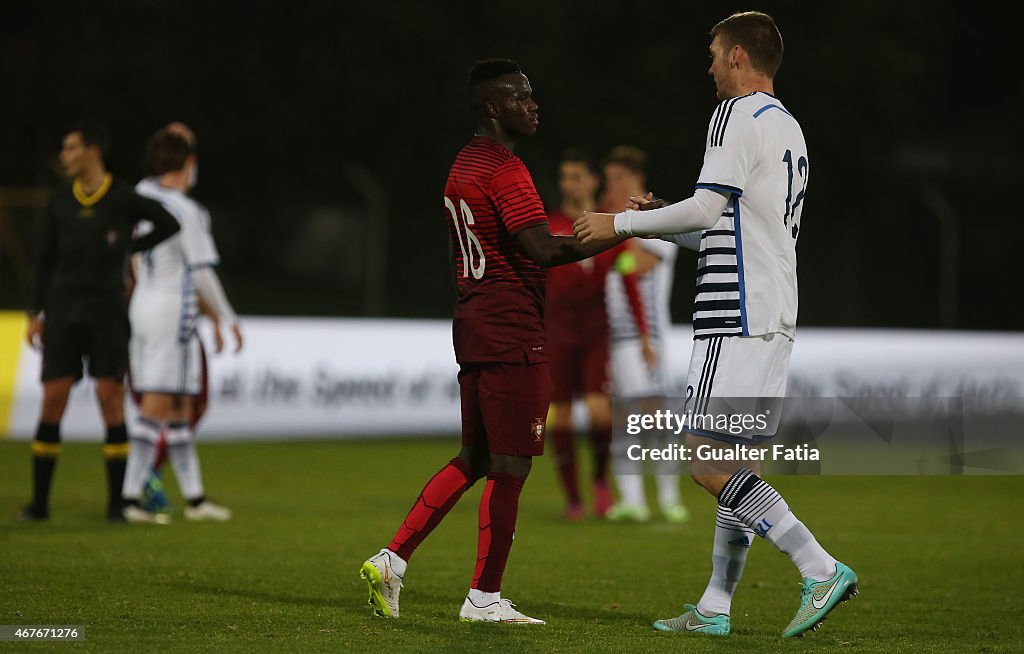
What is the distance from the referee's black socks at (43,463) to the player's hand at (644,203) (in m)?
4.89

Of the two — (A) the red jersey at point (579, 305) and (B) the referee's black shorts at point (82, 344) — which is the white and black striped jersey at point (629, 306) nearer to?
(A) the red jersey at point (579, 305)

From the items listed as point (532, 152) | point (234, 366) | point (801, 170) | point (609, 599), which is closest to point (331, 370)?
point (234, 366)

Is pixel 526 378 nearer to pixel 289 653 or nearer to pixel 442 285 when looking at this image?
pixel 289 653

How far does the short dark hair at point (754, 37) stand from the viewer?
573 centimetres

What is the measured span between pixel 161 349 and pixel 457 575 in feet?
10.8

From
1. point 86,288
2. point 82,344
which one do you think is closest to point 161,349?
point 82,344

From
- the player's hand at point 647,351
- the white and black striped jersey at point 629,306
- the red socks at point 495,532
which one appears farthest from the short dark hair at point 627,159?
the red socks at point 495,532

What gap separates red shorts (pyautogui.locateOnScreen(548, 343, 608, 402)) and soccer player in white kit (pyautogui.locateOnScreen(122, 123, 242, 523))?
91.2 inches

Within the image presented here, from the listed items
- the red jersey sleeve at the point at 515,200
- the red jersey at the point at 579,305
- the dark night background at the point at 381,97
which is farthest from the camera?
the dark night background at the point at 381,97

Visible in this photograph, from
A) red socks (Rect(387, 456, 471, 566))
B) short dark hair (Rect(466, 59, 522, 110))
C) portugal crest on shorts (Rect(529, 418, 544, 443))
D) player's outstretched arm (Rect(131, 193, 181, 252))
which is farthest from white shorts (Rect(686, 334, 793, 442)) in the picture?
player's outstretched arm (Rect(131, 193, 181, 252))

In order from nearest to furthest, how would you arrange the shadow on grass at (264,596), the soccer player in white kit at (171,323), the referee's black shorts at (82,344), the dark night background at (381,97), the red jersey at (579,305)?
the shadow on grass at (264,596) < the referee's black shorts at (82,344) < the soccer player in white kit at (171,323) < the red jersey at (579,305) < the dark night background at (381,97)

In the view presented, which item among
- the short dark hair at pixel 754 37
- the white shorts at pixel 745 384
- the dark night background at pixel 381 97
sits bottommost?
the white shorts at pixel 745 384

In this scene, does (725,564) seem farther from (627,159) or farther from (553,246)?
(627,159)

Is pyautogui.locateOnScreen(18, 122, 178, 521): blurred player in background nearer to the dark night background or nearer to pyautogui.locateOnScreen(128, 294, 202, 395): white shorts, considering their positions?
pyautogui.locateOnScreen(128, 294, 202, 395): white shorts
